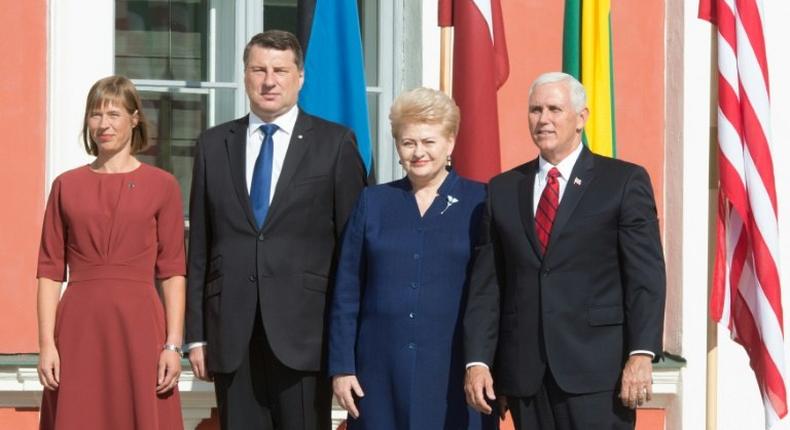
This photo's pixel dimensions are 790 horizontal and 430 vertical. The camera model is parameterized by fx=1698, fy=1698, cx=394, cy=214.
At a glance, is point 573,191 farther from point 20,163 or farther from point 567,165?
point 20,163

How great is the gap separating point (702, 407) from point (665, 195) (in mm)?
852

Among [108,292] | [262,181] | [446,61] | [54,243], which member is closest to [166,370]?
[108,292]

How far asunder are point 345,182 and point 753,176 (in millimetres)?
1565

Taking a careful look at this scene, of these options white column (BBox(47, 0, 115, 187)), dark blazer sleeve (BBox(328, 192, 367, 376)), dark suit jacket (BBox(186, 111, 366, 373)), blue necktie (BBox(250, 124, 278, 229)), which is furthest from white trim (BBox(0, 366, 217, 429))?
dark blazer sleeve (BBox(328, 192, 367, 376))

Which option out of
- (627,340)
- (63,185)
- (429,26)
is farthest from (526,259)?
(429,26)

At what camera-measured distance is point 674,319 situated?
674cm

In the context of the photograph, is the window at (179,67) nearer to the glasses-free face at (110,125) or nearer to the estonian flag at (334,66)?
the estonian flag at (334,66)

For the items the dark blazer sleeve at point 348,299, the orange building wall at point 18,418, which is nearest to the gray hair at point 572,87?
the dark blazer sleeve at point 348,299

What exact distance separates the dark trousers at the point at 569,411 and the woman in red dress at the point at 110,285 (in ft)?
3.45

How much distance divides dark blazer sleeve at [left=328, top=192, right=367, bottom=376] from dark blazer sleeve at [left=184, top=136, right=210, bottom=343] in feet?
1.37

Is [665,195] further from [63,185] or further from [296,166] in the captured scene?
[63,185]

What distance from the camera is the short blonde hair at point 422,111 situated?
4625 mm

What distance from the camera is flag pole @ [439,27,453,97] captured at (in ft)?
19.4

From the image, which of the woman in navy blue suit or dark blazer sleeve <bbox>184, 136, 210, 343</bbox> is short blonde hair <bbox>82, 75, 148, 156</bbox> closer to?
dark blazer sleeve <bbox>184, 136, 210, 343</bbox>
